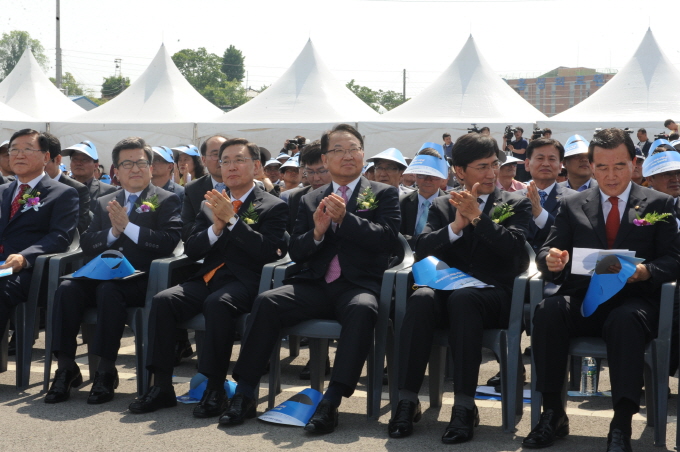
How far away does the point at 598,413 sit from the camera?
431 cm

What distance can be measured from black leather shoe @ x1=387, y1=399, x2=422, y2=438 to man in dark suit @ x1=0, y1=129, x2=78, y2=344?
2.70 m

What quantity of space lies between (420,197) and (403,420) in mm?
2372

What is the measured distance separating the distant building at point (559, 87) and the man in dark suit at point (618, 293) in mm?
103176

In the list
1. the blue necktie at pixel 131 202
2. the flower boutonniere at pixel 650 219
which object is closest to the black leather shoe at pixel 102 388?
the blue necktie at pixel 131 202

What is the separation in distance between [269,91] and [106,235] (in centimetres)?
1673

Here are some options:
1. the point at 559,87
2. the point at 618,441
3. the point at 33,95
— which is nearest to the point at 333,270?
the point at 618,441

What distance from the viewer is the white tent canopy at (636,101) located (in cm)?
1825

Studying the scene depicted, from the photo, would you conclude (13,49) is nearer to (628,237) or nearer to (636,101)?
(636,101)

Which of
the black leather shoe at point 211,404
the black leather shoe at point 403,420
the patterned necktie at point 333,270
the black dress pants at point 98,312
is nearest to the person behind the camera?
the black leather shoe at point 403,420

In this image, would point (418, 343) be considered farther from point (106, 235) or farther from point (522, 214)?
point (106, 235)

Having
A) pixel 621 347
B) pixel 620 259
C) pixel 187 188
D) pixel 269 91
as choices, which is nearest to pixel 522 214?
pixel 620 259

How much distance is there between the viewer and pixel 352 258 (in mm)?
4539

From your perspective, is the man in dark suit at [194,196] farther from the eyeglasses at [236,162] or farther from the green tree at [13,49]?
the green tree at [13,49]

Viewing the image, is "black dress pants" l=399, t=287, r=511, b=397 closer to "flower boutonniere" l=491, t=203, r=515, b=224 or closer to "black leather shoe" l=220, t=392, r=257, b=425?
"flower boutonniere" l=491, t=203, r=515, b=224
